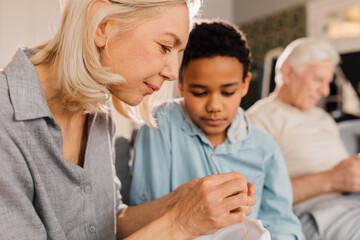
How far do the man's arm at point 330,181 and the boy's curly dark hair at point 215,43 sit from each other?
0.65m

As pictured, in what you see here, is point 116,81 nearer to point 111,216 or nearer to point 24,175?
point 24,175

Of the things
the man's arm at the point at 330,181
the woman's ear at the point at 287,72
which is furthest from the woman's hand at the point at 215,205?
the woman's ear at the point at 287,72

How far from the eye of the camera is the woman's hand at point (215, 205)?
0.79 metres

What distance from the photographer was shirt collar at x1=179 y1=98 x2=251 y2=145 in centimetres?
122

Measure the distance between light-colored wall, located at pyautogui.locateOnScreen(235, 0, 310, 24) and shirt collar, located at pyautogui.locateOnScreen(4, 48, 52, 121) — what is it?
4625mm

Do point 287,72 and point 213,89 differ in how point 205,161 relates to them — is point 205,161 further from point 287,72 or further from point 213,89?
point 287,72

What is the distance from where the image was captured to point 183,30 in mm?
878

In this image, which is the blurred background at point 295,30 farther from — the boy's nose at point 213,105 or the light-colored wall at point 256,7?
the boy's nose at point 213,105

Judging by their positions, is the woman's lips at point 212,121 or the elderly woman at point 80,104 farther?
the woman's lips at point 212,121

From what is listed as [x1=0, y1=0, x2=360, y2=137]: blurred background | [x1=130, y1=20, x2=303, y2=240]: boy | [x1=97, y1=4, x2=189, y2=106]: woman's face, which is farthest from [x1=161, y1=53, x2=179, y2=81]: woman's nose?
[x1=0, y1=0, x2=360, y2=137]: blurred background

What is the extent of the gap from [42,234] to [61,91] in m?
0.36

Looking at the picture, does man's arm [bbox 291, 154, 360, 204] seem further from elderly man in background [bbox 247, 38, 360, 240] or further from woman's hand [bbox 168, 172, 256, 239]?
woman's hand [bbox 168, 172, 256, 239]

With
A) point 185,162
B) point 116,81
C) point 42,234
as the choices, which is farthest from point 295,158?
point 42,234

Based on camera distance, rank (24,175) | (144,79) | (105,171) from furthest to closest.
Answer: (105,171), (144,79), (24,175)
